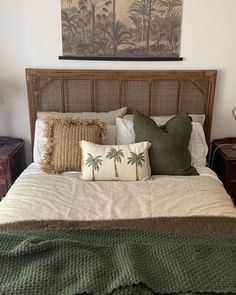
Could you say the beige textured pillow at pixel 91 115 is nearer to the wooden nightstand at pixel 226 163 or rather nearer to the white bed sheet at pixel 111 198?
the white bed sheet at pixel 111 198

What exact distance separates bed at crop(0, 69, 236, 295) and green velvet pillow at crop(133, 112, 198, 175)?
7 centimetres

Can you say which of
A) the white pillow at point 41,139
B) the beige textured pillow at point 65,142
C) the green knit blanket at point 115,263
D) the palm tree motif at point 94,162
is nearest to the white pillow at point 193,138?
the white pillow at point 41,139

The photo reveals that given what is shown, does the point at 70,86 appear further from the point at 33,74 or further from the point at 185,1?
the point at 185,1

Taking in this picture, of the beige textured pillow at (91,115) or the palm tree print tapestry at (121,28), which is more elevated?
the palm tree print tapestry at (121,28)

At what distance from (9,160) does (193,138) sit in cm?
137

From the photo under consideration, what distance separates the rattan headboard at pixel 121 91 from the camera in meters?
2.53

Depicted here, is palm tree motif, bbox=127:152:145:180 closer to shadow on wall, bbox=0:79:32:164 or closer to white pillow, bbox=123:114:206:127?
white pillow, bbox=123:114:206:127

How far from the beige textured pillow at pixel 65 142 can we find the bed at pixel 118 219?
8 cm

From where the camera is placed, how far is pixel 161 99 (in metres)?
2.59

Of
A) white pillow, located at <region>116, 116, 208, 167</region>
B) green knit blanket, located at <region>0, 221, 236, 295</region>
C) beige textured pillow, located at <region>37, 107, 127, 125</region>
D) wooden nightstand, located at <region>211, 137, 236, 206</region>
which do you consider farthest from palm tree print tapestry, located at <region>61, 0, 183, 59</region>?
green knit blanket, located at <region>0, 221, 236, 295</region>

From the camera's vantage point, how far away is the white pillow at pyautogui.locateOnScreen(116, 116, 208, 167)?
7.73ft

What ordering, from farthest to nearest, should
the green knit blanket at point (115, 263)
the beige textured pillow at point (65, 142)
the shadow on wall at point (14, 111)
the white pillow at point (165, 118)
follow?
1. the shadow on wall at point (14, 111)
2. the white pillow at point (165, 118)
3. the beige textured pillow at point (65, 142)
4. the green knit blanket at point (115, 263)

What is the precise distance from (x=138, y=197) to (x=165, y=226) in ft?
1.08

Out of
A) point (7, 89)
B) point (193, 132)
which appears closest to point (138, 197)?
point (193, 132)
